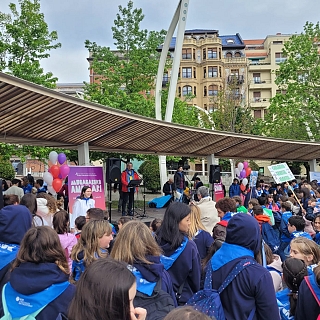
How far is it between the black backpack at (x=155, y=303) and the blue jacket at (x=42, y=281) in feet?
1.46

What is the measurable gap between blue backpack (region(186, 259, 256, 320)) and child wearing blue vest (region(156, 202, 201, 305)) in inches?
20.6

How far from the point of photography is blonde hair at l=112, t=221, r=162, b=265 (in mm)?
2494

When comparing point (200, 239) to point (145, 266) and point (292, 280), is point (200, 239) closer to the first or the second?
point (292, 280)

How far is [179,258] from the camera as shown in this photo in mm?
3098

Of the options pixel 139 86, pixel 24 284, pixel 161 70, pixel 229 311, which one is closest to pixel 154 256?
pixel 229 311

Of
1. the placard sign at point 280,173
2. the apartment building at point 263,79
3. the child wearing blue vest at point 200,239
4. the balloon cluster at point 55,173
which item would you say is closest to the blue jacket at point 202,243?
the child wearing blue vest at point 200,239

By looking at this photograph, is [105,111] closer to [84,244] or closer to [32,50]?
[84,244]

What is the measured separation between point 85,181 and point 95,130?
5.72ft

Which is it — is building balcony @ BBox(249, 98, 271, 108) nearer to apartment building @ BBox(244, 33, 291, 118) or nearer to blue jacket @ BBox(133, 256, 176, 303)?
apartment building @ BBox(244, 33, 291, 118)

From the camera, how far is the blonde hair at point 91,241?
10.8 feet

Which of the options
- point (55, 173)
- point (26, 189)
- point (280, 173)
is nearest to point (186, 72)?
point (26, 189)

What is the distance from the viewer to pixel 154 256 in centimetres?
252

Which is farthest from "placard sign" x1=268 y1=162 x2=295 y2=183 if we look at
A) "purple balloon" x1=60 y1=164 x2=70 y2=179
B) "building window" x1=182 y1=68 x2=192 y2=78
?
"building window" x1=182 y1=68 x2=192 y2=78

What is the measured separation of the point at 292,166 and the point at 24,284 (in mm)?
42888
